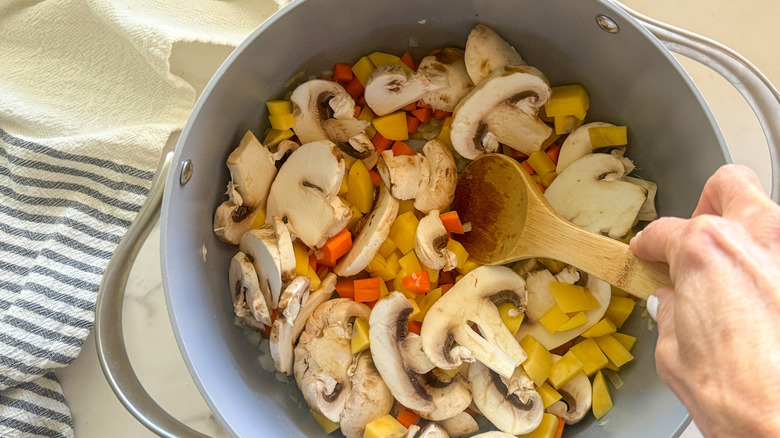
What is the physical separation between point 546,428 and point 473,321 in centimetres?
30

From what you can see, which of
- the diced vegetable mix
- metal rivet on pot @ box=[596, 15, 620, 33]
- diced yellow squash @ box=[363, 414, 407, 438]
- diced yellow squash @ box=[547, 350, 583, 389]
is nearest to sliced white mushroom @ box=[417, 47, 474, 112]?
the diced vegetable mix

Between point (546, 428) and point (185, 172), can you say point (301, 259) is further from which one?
point (546, 428)

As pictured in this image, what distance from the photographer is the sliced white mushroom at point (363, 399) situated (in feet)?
4.64

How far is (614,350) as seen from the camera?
1.44 metres

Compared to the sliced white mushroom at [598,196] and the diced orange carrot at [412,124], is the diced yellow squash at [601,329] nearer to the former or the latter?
the sliced white mushroom at [598,196]

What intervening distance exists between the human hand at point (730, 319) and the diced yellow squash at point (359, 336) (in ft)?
2.46

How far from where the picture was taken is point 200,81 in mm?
1721

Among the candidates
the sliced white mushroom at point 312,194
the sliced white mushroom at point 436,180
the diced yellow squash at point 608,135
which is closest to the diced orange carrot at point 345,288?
the sliced white mushroom at point 312,194

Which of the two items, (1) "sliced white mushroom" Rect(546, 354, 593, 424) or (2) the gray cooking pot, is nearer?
(2) the gray cooking pot

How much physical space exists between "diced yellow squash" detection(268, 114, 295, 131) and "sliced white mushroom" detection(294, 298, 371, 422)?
0.45m

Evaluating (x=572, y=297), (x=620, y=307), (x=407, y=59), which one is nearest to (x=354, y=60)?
(x=407, y=59)

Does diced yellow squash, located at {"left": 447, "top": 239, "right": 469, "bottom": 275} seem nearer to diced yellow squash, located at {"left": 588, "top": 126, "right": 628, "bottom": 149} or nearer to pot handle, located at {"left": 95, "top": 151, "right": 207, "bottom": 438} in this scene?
diced yellow squash, located at {"left": 588, "top": 126, "right": 628, "bottom": 149}

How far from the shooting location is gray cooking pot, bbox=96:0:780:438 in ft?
3.96

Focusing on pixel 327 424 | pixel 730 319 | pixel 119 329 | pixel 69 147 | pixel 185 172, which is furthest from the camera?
pixel 69 147
